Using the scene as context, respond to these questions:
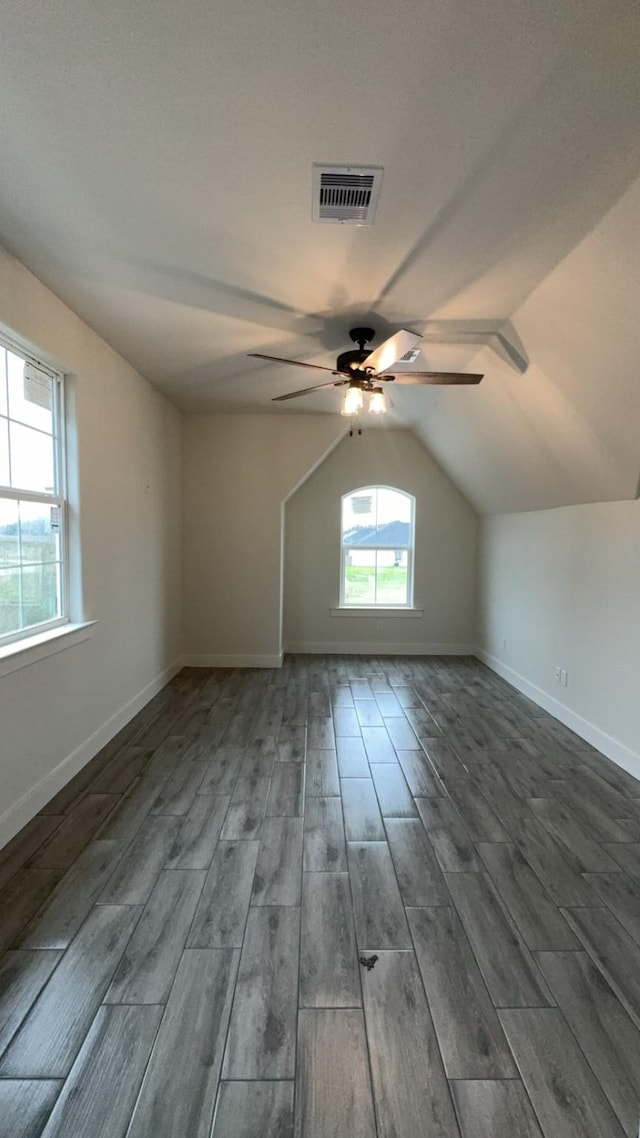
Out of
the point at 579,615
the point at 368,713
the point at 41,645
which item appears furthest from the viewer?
the point at 368,713

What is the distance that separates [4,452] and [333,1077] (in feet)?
8.95

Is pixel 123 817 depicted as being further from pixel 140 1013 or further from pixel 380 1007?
pixel 380 1007

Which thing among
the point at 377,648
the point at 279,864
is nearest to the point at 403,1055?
the point at 279,864

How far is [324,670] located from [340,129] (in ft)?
14.7

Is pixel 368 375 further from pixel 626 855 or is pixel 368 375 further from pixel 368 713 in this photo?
pixel 626 855

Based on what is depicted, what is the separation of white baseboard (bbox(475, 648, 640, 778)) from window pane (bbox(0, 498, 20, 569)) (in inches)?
147

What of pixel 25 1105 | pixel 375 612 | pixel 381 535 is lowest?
pixel 25 1105

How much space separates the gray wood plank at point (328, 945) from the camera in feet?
5.18

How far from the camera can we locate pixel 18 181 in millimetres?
1800

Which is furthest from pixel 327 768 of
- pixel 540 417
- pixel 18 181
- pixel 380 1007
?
pixel 18 181

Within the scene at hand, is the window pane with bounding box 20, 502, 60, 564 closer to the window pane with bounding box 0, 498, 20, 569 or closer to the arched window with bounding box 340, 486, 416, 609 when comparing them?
the window pane with bounding box 0, 498, 20, 569

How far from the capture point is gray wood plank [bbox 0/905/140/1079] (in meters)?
1.36

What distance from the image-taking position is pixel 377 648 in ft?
19.8

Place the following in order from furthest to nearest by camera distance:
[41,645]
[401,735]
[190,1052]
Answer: [401,735] < [41,645] < [190,1052]
